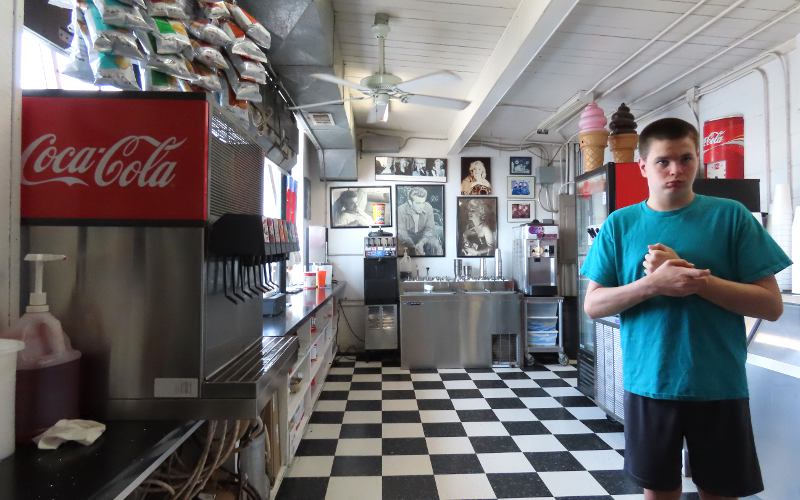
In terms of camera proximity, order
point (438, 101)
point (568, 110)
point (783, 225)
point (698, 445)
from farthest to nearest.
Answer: point (568, 110)
point (438, 101)
point (783, 225)
point (698, 445)

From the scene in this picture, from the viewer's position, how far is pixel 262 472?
174 cm

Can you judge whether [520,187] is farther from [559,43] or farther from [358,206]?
[559,43]

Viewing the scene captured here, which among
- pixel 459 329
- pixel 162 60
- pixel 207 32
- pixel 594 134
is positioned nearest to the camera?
pixel 162 60

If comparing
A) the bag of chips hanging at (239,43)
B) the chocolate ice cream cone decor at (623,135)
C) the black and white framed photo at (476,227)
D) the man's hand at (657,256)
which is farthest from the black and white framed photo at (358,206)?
the man's hand at (657,256)

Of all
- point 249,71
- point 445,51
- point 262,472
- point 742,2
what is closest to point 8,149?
point 249,71

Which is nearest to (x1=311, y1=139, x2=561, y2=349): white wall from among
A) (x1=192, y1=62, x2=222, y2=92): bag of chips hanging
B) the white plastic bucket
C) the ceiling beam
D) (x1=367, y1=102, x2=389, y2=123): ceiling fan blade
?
the ceiling beam

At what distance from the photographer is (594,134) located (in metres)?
3.38

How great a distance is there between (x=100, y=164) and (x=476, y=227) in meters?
5.04

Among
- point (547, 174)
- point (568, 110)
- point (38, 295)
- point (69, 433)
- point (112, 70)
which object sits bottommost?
point (69, 433)

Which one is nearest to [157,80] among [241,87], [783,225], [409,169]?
[241,87]

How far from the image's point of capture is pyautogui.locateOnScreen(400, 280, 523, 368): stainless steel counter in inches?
187

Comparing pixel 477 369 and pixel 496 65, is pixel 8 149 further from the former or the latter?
pixel 477 369

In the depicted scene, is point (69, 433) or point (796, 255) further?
point (796, 255)

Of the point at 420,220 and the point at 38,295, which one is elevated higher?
the point at 420,220
